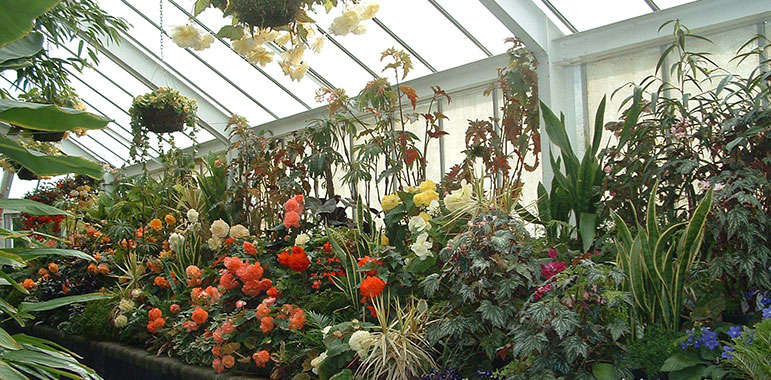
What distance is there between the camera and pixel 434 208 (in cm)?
351

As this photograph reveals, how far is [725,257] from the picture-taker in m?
2.52

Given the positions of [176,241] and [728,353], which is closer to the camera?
[728,353]

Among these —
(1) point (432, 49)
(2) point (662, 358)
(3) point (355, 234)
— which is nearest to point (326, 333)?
(3) point (355, 234)

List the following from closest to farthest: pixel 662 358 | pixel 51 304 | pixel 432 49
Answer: pixel 51 304 → pixel 662 358 → pixel 432 49

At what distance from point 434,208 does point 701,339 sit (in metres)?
1.50

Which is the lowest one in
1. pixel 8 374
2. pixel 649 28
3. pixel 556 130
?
pixel 8 374

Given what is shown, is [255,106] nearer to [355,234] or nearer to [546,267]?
[355,234]

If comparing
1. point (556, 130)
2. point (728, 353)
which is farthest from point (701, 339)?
point (556, 130)

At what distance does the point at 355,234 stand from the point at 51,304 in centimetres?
238

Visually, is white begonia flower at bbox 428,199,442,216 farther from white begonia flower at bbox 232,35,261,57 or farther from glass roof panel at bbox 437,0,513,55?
glass roof panel at bbox 437,0,513,55

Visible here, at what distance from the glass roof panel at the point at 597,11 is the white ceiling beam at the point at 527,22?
127mm

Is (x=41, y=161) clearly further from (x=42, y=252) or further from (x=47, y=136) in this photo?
(x=47, y=136)

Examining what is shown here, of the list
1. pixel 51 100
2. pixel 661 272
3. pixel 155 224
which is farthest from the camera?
pixel 155 224

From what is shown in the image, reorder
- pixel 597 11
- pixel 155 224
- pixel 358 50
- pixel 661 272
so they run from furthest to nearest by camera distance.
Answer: pixel 358 50
pixel 155 224
pixel 597 11
pixel 661 272
